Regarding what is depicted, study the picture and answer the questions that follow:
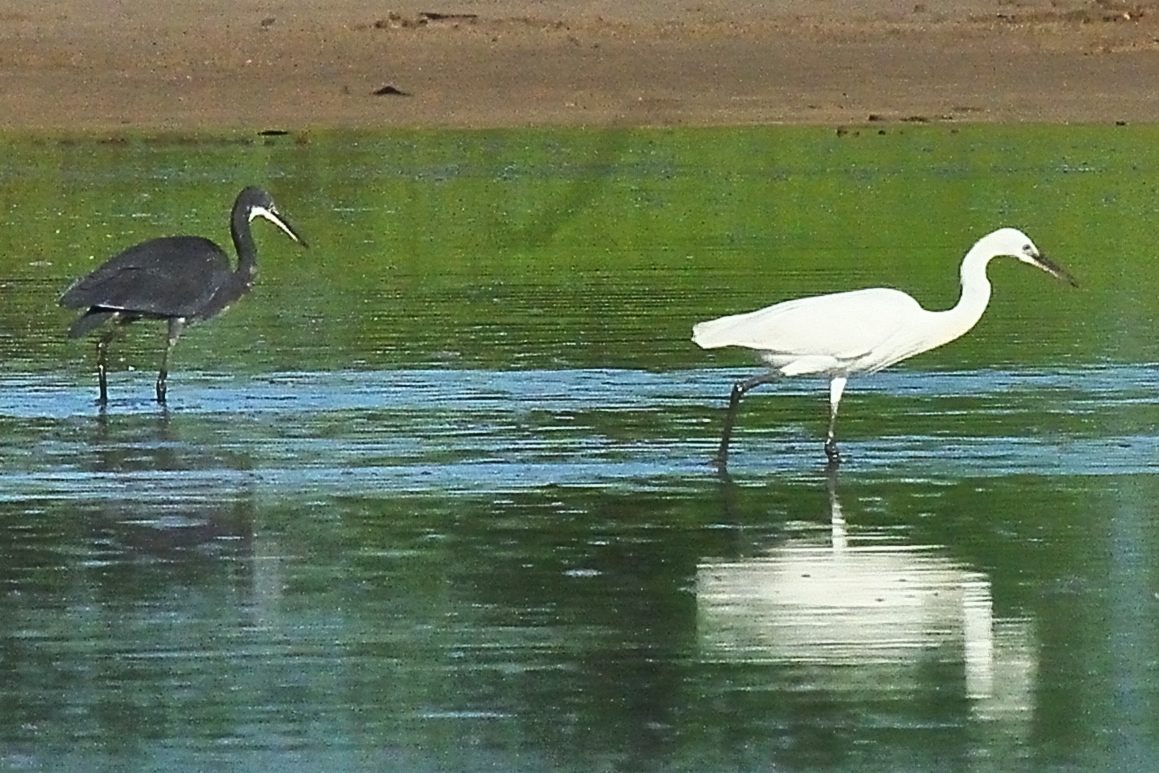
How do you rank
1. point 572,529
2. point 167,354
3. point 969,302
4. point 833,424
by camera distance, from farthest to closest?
point 167,354, point 969,302, point 833,424, point 572,529

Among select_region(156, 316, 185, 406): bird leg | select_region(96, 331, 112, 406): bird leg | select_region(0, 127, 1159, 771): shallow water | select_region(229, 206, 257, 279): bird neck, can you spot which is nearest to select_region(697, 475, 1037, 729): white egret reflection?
select_region(0, 127, 1159, 771): shallow water

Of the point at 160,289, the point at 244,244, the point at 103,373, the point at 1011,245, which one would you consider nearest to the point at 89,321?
the point at 160,289

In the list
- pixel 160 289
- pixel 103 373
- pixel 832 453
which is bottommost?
pixel 832 453

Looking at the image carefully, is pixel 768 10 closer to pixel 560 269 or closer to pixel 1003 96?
pixel 1003 96

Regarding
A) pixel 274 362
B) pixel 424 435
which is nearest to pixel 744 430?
pixel 424 435

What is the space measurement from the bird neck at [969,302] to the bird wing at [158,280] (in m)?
4.44

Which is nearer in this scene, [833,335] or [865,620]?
[865,620]

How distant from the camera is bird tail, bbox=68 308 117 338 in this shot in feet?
51.9

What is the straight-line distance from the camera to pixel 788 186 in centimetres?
2933

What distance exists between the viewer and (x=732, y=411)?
42.2ft

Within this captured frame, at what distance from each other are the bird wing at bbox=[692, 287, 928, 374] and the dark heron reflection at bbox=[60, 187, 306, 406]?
370 centimetres

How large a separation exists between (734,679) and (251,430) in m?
5.77

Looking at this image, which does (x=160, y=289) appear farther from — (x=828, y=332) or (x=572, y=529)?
(x=572, y=529)

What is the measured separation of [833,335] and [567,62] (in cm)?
2696
